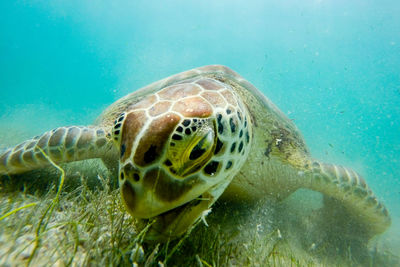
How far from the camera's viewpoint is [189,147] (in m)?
1.16

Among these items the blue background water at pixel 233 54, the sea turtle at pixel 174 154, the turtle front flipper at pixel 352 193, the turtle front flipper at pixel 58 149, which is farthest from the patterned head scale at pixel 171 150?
the blue background water at pixel 233 54

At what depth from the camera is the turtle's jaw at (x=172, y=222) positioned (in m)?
1.21

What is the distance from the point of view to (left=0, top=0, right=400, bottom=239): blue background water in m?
49.7

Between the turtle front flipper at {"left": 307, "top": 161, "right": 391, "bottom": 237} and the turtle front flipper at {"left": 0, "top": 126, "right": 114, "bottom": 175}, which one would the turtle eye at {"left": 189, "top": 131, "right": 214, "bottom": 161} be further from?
the turtle front flipper at {"left": 307, "top": 161, "right": 391, "bottom": 237}

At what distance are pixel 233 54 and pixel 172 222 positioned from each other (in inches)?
3188

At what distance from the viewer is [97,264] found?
987 mm

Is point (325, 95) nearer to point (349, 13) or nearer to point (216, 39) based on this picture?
point (349, 13)

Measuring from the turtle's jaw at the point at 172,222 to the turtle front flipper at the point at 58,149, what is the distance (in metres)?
1.61

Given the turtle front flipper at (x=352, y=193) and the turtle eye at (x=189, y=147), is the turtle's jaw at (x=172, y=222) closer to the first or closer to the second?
the turtle eye at (x=189, y=147)

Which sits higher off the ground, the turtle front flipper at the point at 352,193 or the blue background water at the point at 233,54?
the blue background water at the point at 233,54

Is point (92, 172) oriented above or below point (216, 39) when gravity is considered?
below

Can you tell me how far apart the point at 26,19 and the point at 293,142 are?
353ft

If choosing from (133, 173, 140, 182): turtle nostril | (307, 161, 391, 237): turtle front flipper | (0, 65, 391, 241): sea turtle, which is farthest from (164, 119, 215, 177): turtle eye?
(307, 161, 391, 237): turtle front flipper

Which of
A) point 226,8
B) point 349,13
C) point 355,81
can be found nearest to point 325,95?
point 355,81
